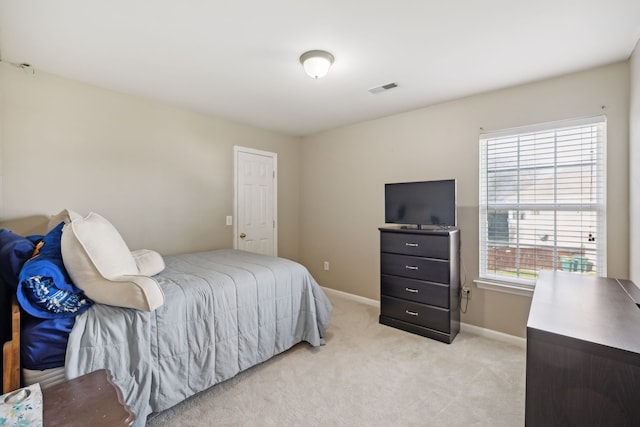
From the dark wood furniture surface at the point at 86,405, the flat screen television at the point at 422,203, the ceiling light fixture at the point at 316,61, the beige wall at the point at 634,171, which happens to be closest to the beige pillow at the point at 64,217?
the dark wood furniture surface at the point at 86,405

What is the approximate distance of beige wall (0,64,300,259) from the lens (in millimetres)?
2379

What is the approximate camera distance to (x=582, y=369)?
1002 millimetres

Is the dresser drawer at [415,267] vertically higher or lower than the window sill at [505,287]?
higher

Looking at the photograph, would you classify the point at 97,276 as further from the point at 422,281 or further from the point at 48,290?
the point at 422,281

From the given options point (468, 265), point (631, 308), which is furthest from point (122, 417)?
point (468, 265)

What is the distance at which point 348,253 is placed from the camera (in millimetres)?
4102

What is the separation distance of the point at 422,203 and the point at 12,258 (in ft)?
10.1

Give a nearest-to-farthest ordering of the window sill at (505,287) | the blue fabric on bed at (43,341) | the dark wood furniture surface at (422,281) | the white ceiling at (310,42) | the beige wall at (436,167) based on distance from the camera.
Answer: the blue fabric on bed at (43,341), the white ceiling at (310,42), the beige wall at (436,167), the window sill at (505,287), the dark wood furniture surface at (422,281)

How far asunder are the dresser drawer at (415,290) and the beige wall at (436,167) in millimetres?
454

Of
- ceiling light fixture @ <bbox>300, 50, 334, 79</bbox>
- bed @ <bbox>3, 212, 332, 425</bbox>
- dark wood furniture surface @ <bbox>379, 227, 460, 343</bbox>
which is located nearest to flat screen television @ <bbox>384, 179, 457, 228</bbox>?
dark wood furniture surface @ <bbox>379, 227, 460, 343</bbox>

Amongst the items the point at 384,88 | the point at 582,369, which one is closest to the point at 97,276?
the point at 582,369

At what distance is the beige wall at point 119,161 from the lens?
2379 millimetres

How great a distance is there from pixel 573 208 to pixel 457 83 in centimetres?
148

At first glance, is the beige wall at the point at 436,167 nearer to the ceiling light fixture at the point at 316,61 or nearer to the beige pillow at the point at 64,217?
the ceiling light fixture at the point at 316,61
